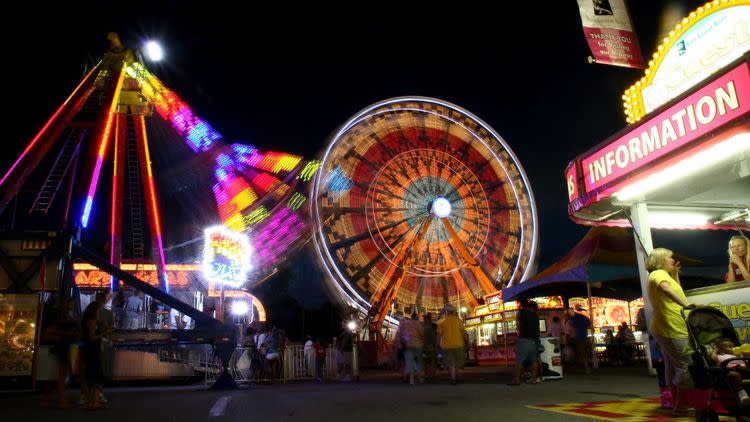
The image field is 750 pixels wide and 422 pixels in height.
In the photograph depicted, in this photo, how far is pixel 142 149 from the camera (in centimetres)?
1822

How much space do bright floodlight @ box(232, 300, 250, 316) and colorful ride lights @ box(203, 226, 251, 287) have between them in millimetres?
5669

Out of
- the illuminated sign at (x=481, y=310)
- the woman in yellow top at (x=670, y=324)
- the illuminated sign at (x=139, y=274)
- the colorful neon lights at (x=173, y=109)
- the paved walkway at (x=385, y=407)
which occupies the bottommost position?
the paved walkway at (x=385, y=407)

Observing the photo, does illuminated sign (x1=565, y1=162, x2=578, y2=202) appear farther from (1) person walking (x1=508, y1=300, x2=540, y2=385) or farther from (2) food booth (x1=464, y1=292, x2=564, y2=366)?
(2) food booth (x1=464, y1=292, x2=564, y2=366)

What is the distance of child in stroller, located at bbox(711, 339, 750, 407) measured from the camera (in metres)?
3.93

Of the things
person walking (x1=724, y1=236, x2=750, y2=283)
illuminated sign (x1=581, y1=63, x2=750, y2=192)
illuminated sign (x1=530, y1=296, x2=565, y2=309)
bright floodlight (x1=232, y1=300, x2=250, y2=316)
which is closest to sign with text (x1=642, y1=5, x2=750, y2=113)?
illuminated sign (x1=581, y1=63, x2=750, y2=192)

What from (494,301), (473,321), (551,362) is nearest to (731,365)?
(551,362)

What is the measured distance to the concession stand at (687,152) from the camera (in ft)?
17.1

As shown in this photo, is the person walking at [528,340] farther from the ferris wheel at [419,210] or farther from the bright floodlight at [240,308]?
the bright floodlight at [240,308]

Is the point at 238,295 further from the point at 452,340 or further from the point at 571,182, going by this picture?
the point at 571,182

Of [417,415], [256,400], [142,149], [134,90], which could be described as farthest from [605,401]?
[134,90]

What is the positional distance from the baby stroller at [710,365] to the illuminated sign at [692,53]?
8.55ft

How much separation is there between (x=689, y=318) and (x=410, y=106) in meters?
21.7

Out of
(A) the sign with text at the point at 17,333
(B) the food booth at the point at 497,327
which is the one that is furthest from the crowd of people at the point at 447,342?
(B) the food booth at the point at 497,327

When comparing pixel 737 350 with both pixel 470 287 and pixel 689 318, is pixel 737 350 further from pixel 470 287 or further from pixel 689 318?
pixel 470 287
